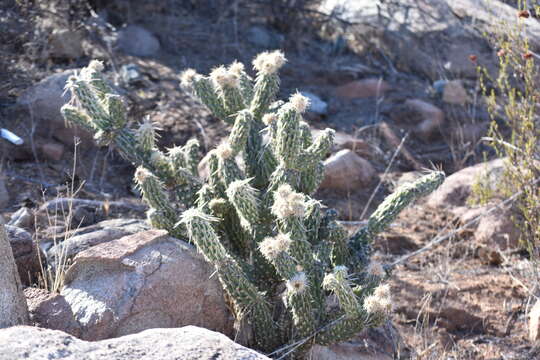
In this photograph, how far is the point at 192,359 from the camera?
8.90 ft

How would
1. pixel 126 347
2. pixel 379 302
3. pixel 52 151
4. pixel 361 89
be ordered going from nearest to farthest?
pixel 126 347 → pixel 379 302 → pixel 52 151 → pixel 361 89

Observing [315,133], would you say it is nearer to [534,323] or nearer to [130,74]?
[130,74]

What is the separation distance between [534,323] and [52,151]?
3.89 meters

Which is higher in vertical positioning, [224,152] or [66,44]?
[224,152]

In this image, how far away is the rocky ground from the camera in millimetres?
3752

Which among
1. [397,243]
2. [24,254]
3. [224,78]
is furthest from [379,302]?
[397,243]

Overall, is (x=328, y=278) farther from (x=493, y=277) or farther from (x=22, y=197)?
(x=22, y=197)

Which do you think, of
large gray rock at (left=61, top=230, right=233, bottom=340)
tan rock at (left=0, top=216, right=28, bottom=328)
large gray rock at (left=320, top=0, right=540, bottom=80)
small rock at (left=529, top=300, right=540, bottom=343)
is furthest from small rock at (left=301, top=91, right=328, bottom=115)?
tan rock at (left=0, top=216, right=28, bottom=328)

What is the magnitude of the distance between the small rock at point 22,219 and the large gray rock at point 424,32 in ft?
15.1

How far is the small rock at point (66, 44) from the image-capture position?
23.2 ft

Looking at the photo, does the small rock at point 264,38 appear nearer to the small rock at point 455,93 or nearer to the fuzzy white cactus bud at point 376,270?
the small rock at point 455,93

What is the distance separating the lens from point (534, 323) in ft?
15.0

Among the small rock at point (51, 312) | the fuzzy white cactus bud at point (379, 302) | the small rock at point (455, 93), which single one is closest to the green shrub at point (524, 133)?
the fuzzy white cactus bud at point (379, 302)

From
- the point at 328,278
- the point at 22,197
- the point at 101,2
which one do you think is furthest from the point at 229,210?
the point at 101,2
